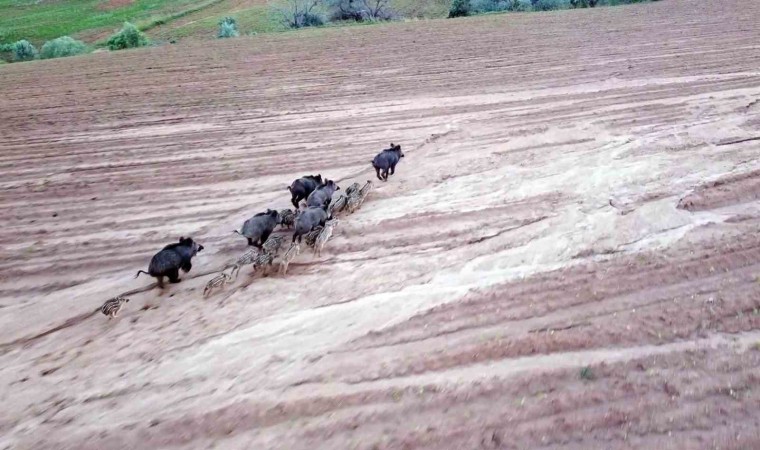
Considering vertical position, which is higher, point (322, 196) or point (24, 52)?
point (24, 52)

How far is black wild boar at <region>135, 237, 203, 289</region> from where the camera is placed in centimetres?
670

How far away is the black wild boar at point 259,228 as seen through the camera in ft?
24.6

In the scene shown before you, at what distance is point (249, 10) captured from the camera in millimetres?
44719

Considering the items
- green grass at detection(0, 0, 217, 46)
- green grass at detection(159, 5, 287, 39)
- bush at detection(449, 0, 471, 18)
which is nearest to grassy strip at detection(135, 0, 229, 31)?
green grass at detection(0, 0, 217, 46)

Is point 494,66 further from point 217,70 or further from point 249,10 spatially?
point 249,10

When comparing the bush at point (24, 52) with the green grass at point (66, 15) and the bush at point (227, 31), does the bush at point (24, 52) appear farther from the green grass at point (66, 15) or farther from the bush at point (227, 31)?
the bush at point (227, 31)

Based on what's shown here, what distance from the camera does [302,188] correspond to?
881cm

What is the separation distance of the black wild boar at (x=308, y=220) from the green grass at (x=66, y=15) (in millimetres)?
39823

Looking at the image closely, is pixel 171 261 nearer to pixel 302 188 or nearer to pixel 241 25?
pixel 302 188

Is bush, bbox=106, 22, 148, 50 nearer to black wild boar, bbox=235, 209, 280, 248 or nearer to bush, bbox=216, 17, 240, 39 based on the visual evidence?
bush, bbox=216, 17, 240, 39

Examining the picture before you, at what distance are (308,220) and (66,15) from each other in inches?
1934

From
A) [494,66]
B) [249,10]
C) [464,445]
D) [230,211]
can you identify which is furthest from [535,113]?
[249,10]

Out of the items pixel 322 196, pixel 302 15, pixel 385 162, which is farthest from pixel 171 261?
pixel 302 15

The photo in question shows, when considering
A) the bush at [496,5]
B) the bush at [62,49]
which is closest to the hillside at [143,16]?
the bush at [496,5]
